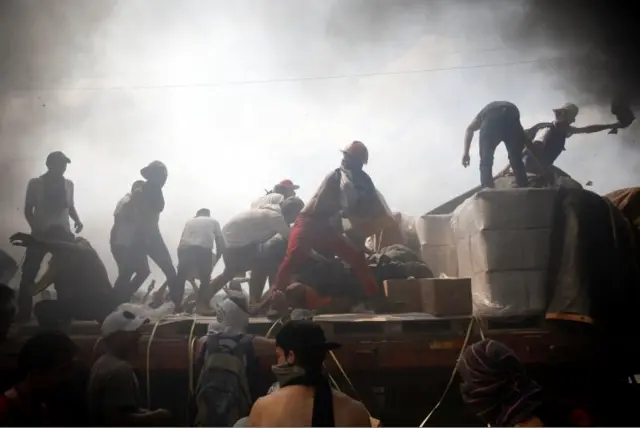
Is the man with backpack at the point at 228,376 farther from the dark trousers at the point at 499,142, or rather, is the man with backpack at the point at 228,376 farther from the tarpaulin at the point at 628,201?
the tarpaulin at the point at 628,201

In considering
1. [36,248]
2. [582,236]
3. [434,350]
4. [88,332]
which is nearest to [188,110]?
[36,248]

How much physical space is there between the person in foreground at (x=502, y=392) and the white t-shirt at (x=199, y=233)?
1.51 m

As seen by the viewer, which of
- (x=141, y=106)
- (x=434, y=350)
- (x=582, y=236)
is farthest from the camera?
(x=141, y=106)

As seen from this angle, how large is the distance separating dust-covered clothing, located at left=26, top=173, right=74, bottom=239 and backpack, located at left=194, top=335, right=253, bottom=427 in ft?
3.82

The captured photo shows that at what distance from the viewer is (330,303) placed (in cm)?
318

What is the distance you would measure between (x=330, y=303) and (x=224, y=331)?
0.58m

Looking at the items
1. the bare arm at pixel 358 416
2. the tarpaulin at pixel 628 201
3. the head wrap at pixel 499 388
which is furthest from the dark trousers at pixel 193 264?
the tarpaulin at pixel 628 201

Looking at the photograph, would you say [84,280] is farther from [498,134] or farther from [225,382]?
[498,134]

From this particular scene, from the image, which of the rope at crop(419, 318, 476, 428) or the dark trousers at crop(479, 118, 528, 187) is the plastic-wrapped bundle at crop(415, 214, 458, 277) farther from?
the rope at crop(419, 318, 476, 428)

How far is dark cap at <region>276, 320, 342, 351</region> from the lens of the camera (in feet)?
9.39

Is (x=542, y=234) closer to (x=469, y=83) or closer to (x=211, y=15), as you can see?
(x=469, y=83)

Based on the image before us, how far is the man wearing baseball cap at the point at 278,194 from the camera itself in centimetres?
338

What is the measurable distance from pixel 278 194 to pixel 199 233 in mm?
501

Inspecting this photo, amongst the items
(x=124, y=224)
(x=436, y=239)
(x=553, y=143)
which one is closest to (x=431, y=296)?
(x=436, y=239)
